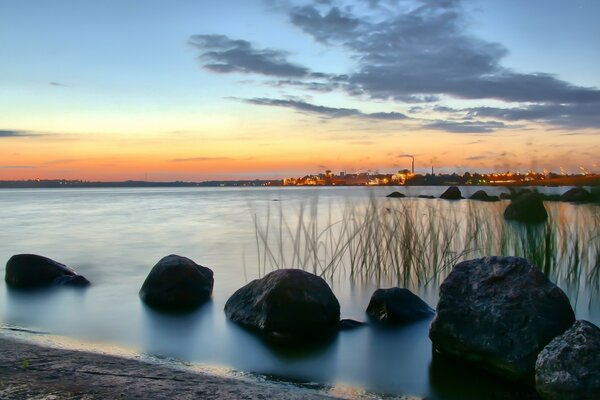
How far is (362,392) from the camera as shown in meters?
4.38

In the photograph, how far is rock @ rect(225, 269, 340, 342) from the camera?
5762 mm

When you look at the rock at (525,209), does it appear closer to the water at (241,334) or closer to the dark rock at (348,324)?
the water at (241,334)

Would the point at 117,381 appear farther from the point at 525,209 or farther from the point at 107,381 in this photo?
the point at 525,209

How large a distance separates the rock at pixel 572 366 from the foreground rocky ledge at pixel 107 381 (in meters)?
1.64

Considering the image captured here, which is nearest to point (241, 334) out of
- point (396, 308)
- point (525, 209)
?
point (396, 308)

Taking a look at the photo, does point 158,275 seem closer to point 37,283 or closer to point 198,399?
point 37,283

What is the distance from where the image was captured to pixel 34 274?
8492 millimetres

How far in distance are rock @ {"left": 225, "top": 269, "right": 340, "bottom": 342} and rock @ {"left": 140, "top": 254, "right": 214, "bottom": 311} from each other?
58.9 inches

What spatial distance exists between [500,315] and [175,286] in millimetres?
4587

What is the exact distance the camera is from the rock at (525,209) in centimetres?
963

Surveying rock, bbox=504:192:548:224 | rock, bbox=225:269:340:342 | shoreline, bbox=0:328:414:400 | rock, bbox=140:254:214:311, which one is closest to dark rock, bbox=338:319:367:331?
rock, bbox=225:269:340:342

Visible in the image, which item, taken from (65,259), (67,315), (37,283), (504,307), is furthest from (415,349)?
(65,259)

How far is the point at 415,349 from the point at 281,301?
156 cm

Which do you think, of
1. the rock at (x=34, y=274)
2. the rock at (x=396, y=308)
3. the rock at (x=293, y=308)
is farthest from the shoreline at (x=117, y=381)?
the rock at (x=34, y=274)
